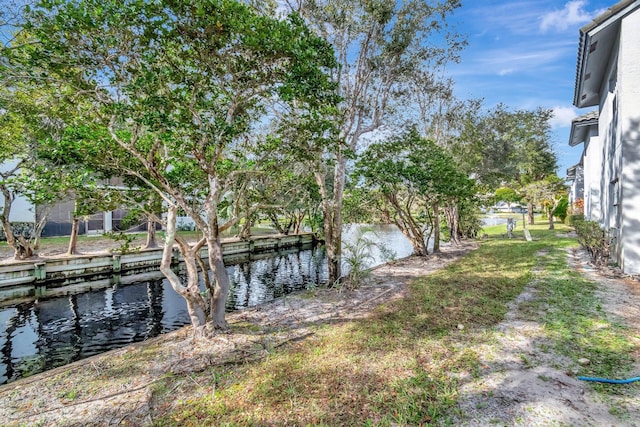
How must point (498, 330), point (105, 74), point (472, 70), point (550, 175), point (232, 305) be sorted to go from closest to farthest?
point (105, 74)
point (498, 330)
point (232, 305)
point (472, 70)
point (550, 175)

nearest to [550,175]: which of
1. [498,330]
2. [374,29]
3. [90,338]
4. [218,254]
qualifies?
[374,29]

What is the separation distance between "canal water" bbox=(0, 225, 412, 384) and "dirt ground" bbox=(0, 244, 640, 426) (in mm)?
2529

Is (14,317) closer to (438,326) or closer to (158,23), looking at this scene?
(158,23)

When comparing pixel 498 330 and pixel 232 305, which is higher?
pixel 498 330

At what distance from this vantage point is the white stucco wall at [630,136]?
23.5 feet

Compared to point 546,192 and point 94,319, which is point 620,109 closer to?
point 94,319

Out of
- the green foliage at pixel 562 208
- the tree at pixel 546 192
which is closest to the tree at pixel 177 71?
the tree at pixel 546 192

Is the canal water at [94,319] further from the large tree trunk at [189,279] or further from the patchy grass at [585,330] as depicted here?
the patchy grass at [585,330]

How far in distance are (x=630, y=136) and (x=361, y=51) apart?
267 inches

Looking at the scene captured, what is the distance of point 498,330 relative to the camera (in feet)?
15.9

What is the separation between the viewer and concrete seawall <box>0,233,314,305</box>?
1048 centimetres

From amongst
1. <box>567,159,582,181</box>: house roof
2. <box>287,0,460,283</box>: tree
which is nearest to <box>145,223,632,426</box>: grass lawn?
<box>287,0,460,283</box>: tree

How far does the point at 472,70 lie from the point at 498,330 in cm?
1261

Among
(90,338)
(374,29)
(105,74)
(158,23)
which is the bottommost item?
(90,338)
